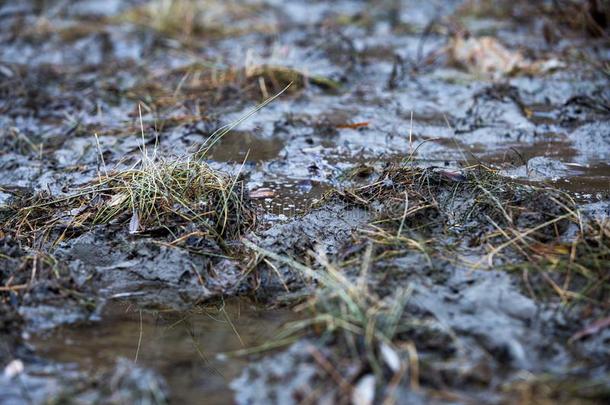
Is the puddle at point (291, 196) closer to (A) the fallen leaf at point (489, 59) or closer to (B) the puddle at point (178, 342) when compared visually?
(B) the puddle at point (178, 342)

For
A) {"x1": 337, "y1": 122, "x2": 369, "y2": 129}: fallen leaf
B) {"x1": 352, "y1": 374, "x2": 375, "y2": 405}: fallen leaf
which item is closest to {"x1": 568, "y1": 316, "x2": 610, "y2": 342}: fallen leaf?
{"x1": 352, "y1": 374, "x2": 375, "y2": 405}: fallen leaf

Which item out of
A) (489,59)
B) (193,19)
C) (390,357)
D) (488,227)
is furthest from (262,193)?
(193,19)

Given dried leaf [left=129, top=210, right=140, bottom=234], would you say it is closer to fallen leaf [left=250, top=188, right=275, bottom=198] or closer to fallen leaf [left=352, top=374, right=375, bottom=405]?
fallen leaf [left=250, top=188, right=275, bottom=198]

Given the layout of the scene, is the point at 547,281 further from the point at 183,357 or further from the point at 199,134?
the point at 199,134

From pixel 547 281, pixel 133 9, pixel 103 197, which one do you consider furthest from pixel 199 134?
pixel 133 9

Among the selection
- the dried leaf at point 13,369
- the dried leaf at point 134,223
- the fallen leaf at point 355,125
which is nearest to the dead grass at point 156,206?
the dried leaf at point 134,223
